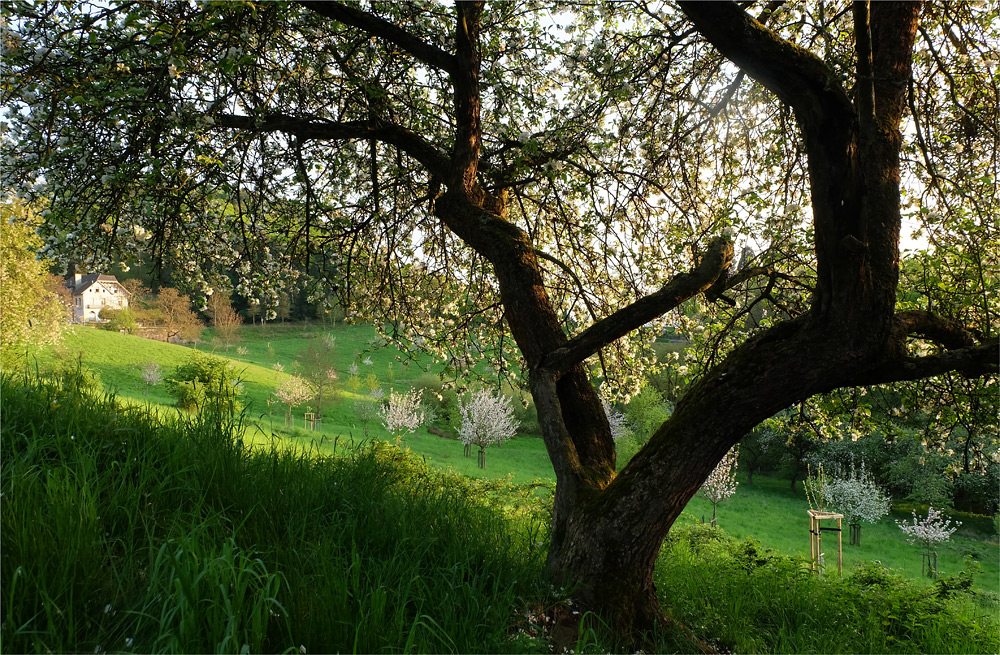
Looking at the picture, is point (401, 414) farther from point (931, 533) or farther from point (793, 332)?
point (793, 332)

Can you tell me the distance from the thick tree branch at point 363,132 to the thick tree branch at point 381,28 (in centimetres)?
80

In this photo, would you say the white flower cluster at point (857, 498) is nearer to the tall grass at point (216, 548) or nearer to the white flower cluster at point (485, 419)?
the white flower cluster at point (485, 419)

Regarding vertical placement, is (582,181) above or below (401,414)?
above

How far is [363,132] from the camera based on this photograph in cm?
511

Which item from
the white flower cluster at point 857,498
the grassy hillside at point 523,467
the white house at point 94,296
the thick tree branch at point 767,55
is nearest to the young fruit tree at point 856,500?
the white flower cluster at point 857,498

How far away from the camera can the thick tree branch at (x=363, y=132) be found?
16.3 feet

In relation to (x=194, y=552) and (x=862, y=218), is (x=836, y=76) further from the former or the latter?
(x=194, y=552)

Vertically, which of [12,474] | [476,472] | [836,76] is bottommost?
[476,472]

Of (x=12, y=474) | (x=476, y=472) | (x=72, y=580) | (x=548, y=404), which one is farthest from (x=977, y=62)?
(x=476, y=472)

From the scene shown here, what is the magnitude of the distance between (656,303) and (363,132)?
3.41 metres

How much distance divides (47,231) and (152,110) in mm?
2145

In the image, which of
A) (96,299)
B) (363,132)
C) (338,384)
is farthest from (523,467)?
(96,299)

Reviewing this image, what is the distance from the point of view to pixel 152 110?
3451mm

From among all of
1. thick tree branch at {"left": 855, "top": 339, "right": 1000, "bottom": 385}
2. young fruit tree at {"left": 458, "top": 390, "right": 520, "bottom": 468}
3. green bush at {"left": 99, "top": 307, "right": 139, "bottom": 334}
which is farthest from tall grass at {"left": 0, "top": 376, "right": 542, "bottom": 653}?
green bush at {"left": 99, "top": 307, "right": 139, "bottom": 334}
